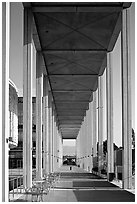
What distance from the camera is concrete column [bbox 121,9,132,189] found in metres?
21.0

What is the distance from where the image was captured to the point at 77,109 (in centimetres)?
5788

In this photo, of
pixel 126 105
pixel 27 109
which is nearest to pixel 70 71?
pixel 126 105

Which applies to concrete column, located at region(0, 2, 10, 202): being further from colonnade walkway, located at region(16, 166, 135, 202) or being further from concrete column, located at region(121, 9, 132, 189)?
concrete column, located at region(121, 9, 132, 189)

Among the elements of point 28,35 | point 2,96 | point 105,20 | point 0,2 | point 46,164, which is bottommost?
point 46,164

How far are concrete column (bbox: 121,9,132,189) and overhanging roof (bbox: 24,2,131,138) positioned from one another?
1125 millimetres

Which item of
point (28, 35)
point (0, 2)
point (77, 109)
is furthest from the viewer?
point (77, 109)

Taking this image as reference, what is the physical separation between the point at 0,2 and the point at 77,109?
159 ft

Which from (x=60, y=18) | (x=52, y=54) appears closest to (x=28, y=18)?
(x=60, y=18)

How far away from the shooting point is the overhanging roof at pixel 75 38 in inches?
869

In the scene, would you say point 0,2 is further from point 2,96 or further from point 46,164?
point 46,164

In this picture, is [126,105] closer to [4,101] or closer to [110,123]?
[110,123]

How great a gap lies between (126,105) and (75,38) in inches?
309

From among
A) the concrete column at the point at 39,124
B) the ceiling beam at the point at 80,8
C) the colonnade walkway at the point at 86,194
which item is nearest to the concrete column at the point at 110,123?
the concrete column at the point at 39,124

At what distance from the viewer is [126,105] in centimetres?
2153
